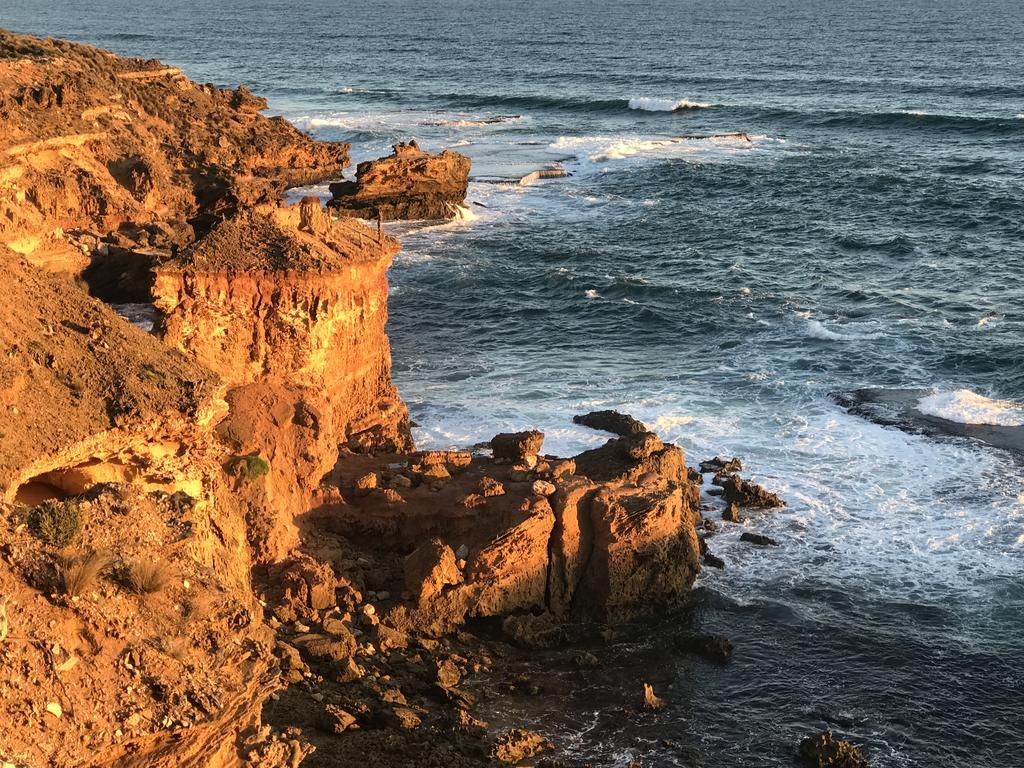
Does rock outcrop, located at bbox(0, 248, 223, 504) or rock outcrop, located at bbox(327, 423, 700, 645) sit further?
rock outcrop, located at bbox(327, 423, 700, 645)

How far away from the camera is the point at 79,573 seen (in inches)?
414

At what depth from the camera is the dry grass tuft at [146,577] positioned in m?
11.0

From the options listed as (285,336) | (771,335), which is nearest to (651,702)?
(285,336)

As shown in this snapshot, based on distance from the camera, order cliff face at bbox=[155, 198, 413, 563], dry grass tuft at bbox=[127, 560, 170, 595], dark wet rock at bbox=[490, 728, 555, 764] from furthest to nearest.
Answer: cliff face at bbox=[155, 198, 413, 563], dark wet rock at bbox=[490, 728, 555, 764], dry grass tuft at bbox=[127, 560, 170, 595]

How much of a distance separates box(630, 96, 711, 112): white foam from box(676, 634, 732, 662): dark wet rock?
71.1m

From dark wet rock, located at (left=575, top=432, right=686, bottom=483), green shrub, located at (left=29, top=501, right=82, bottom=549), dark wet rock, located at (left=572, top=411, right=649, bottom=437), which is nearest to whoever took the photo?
green shrub, located at (left=29, top=501, right=82, bottom=549)

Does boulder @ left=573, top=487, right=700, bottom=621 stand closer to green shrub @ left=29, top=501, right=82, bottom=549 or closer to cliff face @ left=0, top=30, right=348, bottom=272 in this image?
green shrub @ left=29, top=501, right=82, bottom=549

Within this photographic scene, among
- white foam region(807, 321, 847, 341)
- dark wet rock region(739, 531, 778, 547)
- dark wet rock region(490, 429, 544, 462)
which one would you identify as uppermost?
dark wet rock region(490, 429, 544, 462)

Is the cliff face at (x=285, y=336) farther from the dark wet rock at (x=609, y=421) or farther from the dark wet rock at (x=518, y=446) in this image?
the dark wet rock at (x=609, y=421)

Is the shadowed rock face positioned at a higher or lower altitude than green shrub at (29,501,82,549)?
lower

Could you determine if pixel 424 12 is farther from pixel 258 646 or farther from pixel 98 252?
pixel 258 646

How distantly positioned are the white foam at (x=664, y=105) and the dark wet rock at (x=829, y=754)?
73891mm

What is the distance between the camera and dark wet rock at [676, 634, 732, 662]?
2100cm

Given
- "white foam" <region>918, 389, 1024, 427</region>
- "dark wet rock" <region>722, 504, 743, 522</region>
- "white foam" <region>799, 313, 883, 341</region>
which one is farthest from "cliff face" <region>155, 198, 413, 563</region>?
"white foam" <region>799, 313, 883, 341</region>
